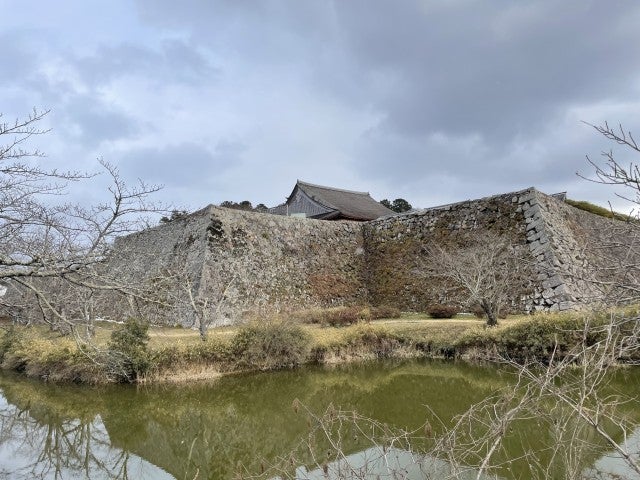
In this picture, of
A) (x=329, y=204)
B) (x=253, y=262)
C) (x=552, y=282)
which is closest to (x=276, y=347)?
(x=253, y=262)

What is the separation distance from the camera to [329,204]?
26109 mm

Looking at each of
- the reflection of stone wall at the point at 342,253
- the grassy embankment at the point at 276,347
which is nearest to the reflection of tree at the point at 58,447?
the grassy embankment at the point at 276,347

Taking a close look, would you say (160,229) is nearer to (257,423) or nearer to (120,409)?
(120,409)

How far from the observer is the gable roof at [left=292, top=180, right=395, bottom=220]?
26.0 m

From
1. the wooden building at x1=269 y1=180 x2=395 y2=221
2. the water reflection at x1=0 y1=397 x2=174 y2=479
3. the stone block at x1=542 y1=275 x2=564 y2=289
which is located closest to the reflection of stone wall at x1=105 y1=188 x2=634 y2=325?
the stone block at x1=542 y1=275 x2=564 y2=289

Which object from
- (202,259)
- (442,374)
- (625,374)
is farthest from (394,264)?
(625,374)

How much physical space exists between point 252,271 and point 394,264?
5.39 metres

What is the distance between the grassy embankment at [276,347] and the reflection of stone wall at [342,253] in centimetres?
290

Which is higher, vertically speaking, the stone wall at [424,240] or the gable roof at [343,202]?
the gable roof at [343,202]

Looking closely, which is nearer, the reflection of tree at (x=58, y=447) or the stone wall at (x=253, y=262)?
the reflection of tree at (x=58, y=447)

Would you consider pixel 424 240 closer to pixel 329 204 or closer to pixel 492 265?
pixel 492 265

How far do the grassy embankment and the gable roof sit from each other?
506 inches

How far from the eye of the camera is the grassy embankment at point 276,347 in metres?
10.6

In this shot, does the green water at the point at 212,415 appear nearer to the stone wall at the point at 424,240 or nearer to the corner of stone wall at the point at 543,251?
the corner of stone wall at the point at 543,251
